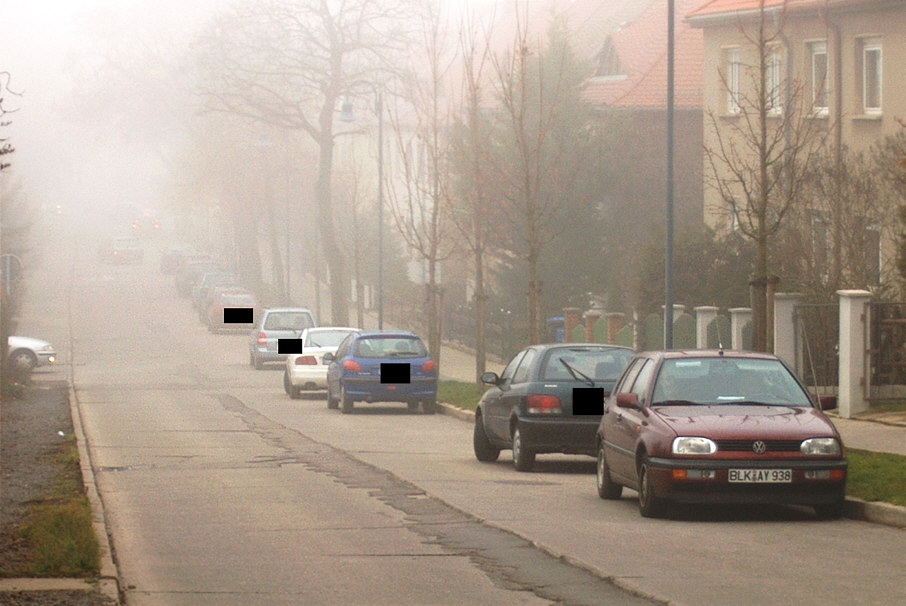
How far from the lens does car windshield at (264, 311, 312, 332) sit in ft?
149

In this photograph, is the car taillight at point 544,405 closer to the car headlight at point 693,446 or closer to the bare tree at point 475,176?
the car headlight at point 693,446

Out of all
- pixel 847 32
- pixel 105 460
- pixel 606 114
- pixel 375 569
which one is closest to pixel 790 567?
pixel 375 569

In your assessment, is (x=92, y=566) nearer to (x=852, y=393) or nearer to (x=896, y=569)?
(x=896, y=569)

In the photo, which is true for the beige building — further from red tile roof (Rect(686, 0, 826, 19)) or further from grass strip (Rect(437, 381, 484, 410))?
grass strip (Rect(437, 381, 484, 410))

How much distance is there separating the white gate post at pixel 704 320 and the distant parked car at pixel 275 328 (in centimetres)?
1821

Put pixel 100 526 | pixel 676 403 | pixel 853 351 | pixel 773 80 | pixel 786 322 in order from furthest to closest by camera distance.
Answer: pixel 773 80 → pixel 786 322 → pixel 853 351 → pixel 676 403 → pixel 100 526

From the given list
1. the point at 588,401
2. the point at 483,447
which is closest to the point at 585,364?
the point at 588,401

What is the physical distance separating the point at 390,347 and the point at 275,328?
55.3 ft

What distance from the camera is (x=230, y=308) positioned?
203 feet

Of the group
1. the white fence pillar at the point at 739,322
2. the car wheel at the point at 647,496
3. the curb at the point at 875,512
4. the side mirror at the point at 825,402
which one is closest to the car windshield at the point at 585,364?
the side mirror at the point at 825,402

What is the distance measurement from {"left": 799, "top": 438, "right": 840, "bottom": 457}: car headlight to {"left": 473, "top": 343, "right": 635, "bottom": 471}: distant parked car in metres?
4.64

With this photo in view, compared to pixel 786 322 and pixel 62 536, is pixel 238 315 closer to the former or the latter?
pixel 786 322

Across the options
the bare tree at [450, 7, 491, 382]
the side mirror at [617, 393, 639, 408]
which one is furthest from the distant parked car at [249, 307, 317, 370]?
the side mirror at [617, 393, 639, 408]

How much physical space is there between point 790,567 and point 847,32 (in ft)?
87.5
